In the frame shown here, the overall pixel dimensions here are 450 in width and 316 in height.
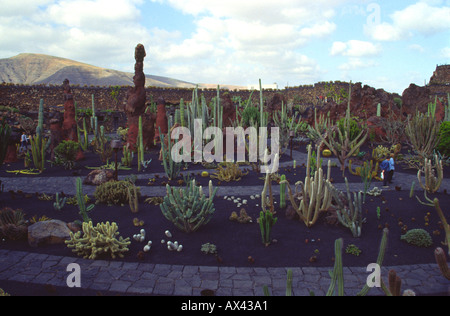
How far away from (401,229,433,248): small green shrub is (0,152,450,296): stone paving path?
2.19 feet

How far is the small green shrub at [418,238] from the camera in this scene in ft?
18.1

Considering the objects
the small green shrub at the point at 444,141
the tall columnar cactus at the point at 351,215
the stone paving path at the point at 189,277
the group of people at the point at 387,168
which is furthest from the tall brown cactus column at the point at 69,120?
the small green shrub at the point at 444,141

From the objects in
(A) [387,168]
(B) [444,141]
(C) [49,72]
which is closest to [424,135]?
(B) [444,141]

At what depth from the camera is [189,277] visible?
4562 millimetres

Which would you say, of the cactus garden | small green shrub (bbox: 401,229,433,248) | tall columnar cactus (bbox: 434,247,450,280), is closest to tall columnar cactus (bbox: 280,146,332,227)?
the cactus garden

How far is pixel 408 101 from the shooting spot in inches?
784

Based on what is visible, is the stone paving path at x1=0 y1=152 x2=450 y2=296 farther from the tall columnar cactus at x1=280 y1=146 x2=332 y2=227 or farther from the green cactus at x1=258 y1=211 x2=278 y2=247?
the tall columnar cactus at x1=280 y1=146 x2=332 y2=227

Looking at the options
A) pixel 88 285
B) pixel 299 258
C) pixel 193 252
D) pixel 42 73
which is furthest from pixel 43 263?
pixel 42 73

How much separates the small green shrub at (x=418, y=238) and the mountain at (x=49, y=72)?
9536 centimetres

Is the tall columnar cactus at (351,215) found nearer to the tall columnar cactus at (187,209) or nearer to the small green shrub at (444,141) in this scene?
the tall columnar cactus at (187,209)

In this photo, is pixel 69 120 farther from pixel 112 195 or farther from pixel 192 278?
pixel 192 278

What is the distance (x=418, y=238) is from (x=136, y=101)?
39.6 ft

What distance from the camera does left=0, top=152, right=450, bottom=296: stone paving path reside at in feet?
13.9

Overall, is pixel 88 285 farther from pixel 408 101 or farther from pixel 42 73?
pixel 42 73
